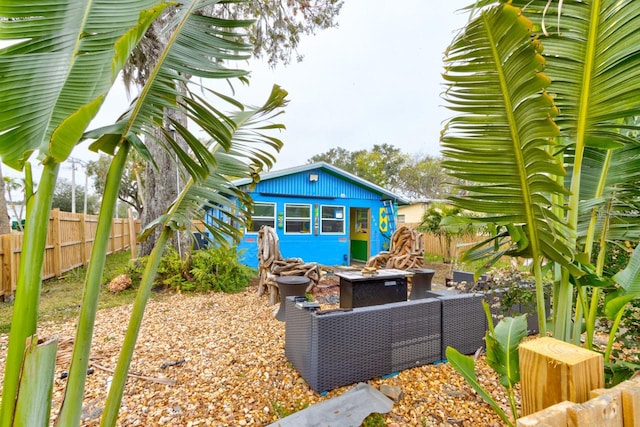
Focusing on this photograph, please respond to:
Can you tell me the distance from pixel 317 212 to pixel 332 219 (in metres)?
0.72

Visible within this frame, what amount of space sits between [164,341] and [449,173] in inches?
161

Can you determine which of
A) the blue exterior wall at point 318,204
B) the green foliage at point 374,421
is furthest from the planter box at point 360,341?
the blue exterior wall at point 318,204

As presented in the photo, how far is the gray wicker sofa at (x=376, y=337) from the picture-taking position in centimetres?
257

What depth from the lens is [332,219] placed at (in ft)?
36.4

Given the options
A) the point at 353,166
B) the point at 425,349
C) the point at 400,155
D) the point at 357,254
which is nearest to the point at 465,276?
the point at 425,349

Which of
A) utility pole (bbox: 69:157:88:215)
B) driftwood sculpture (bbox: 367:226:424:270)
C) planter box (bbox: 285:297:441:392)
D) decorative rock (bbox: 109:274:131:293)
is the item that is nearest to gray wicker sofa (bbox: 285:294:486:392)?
planter box (bbox: 285:297:441:392)

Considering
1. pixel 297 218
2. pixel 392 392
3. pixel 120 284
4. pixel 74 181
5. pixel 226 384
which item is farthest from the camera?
pixel 74 181

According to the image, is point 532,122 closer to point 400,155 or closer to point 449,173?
point 449,173

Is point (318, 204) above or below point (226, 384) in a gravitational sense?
above

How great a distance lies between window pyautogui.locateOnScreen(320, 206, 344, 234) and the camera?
1091cm

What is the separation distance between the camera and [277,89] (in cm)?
185

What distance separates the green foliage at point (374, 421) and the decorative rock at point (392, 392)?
26 centimetres

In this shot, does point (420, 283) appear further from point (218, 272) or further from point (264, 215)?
point (264, 215)

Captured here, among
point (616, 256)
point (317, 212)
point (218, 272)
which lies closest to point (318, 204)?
point (317, 212)
